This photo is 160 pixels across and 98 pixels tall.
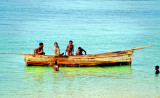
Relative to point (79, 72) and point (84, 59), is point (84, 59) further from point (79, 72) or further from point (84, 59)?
point (79, 72)

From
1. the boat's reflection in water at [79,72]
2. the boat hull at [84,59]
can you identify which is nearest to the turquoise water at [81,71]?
the boat's reflection in water at [79,72]

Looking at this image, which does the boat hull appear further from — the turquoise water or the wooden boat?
the turquoise water

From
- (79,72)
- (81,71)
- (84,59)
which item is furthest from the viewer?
(84,59)

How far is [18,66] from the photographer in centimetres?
1966

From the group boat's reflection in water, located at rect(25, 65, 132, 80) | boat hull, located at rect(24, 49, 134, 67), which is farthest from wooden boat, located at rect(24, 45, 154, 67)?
boat's reflection in water, located at rect(25, 65, 132, 80)

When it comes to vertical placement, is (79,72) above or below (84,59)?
below

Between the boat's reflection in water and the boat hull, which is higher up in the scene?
the boat hull

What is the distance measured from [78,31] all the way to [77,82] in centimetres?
1800

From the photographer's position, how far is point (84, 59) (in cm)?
1875

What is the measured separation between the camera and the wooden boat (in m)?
18.7

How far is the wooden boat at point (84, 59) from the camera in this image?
18.7 meters

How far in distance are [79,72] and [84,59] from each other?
708 mm

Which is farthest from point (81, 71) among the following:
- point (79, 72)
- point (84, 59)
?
point (84, 59)

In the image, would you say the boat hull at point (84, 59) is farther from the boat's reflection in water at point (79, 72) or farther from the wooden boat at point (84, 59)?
the boat's reflection in water at point (79, 72)
